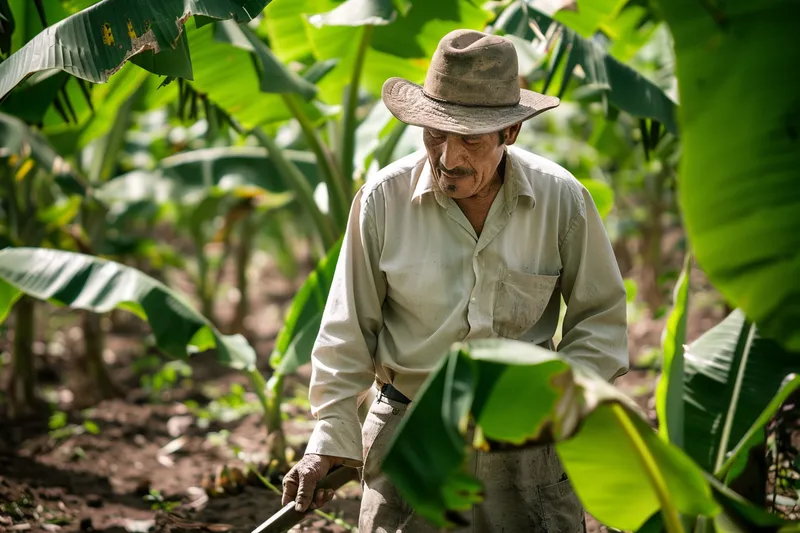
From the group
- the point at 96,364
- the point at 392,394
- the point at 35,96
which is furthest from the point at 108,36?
the point at 96,364

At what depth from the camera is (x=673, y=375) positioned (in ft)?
6.97

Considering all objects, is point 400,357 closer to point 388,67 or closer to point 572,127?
point 388,67

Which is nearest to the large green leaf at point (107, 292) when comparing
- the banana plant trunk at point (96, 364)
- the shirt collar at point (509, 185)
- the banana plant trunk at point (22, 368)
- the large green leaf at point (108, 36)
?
the large green leaf at point (108, 36)

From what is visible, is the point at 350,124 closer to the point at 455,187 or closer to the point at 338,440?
the point at 455,187

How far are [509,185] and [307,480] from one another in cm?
106

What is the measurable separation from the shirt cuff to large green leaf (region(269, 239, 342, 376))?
1.36 m

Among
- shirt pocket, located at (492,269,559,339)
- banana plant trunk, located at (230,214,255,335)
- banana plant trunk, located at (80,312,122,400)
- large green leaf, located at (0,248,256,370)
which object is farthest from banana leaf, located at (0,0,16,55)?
banana plant trunk, located at (230,214,255,335)

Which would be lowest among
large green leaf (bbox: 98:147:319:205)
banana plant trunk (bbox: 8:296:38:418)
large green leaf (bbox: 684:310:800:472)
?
banana plant trunk (bbox: 8:296:38:418)

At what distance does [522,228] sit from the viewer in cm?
262

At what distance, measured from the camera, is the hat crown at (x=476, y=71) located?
244cm

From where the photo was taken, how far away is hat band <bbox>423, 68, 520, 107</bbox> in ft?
8.05

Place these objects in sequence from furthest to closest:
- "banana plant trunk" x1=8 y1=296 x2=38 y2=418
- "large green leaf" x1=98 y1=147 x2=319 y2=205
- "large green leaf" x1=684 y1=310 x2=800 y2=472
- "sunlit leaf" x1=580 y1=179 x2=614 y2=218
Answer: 1. "large green leaf" x1=98 y1=147 x2=319 y2=205
2. "banana plant trunk" x1=8 y1=296 x2=38 y2=418
3. "sunlit leaf" x1=580 y1=179 x2=614 y2=218
4. "large green leaf" x1=684 y1=310 x2=800 y2=472

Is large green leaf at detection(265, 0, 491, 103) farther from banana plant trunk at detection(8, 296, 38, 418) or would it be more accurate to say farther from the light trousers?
banana plant trunk at detection(8, 296, 38, 418)

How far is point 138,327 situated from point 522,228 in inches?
317
